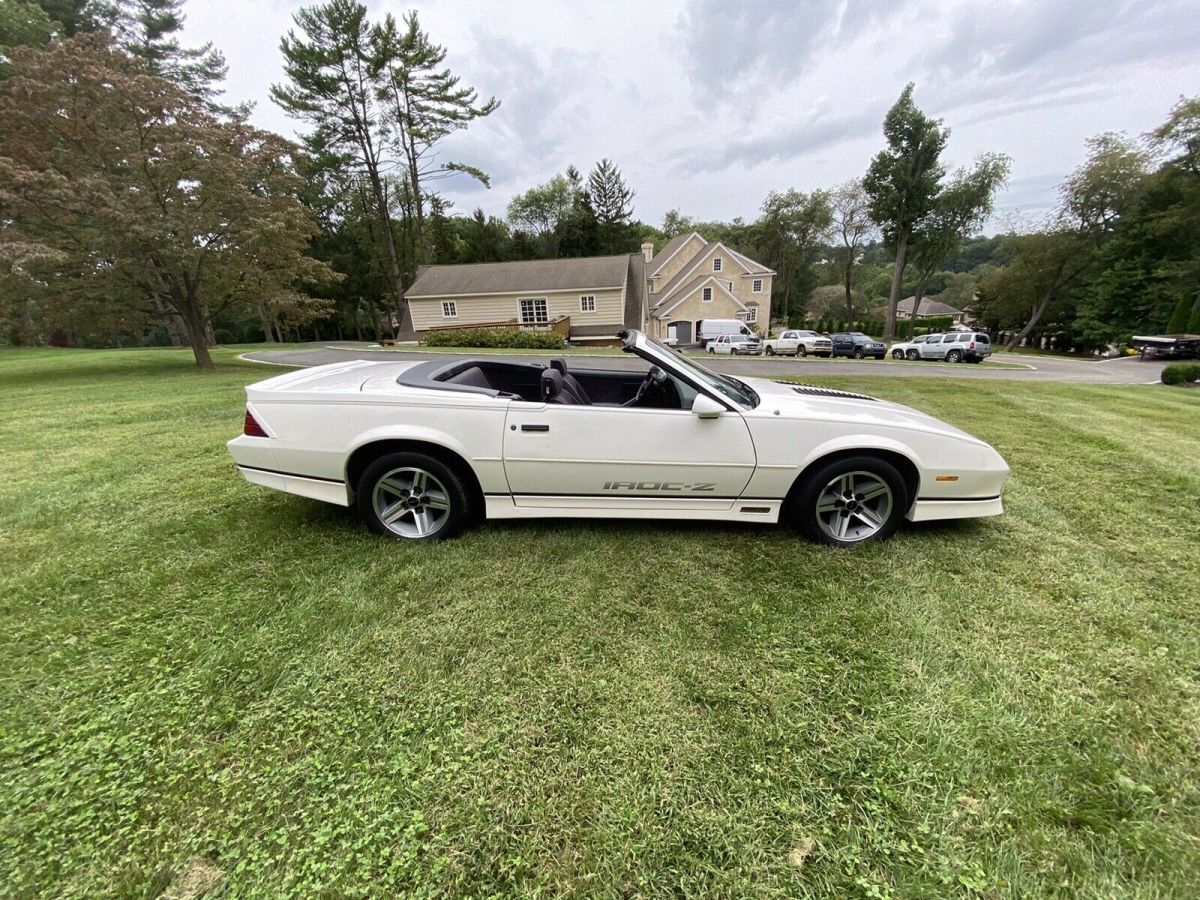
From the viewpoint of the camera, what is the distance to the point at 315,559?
2801 millimetres

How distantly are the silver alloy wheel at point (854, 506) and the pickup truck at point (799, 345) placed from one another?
2359 centimetres

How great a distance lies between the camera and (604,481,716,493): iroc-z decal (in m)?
2.85

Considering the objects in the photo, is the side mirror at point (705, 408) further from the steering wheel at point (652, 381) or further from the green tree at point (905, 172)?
the green tree at point (905, 172)

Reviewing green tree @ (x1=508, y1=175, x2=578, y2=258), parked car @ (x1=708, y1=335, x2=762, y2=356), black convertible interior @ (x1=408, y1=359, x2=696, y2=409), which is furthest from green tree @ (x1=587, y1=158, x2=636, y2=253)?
black convertible interior @ (x1=408, y1=359, x2=696, y2=409)

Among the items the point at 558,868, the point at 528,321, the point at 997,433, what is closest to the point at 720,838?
the point at 558,868

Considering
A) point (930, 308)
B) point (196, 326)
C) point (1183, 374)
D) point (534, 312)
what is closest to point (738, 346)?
point (534, 312)

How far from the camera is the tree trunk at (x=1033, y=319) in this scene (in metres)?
31.4

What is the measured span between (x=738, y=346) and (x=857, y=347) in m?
5.79

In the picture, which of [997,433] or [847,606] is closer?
[847,606]

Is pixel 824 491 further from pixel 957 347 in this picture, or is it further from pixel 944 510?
pixel 957 347

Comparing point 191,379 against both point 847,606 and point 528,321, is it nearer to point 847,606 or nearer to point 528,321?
point 847,606

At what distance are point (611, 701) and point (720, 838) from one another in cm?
58

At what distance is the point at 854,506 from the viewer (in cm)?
295

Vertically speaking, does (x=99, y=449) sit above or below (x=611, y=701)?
above
